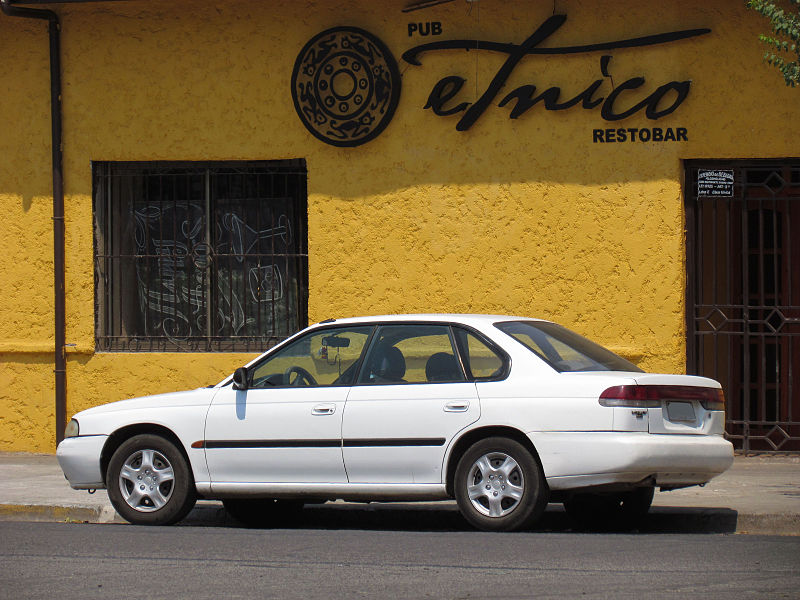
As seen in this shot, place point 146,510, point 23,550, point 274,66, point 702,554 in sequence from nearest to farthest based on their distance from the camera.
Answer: point 702,554 → point 23,550 → point 146,510 → point 274,66

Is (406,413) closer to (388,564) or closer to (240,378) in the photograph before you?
(240,378)

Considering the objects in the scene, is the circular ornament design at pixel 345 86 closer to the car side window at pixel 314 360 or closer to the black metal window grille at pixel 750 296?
the black metal window grille at pixel 750 296

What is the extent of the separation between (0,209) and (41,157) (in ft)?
2.19

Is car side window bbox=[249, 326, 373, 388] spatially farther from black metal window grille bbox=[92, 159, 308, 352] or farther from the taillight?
black metal window grille bbox=[92, 159, 308, 352]

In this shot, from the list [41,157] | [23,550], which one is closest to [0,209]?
[41,157]

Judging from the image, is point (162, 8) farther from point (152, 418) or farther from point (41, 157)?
point (152, 418)

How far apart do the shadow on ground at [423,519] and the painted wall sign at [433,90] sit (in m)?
4.03

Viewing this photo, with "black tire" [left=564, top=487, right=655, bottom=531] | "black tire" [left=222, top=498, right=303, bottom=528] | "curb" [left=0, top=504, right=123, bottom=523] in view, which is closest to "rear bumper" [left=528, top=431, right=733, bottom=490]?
"black tire" [left=564, top=487, right=655, bottom=531]

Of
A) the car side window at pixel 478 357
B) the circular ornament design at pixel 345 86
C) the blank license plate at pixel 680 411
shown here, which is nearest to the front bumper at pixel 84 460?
the car side window at pixel 478 357

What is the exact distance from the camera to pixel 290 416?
875 cm

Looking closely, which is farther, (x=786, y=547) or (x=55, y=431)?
(x=55, y=431)

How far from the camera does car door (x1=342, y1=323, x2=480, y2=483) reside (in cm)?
838

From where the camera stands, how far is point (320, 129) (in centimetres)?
1287

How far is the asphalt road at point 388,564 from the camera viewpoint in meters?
6.34
